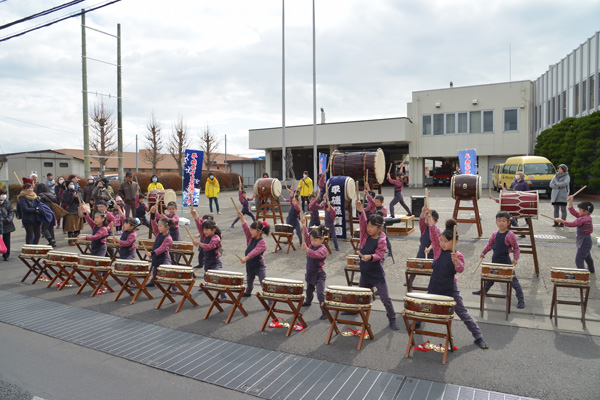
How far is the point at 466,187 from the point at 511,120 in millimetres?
21512

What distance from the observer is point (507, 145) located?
3019 centimetres

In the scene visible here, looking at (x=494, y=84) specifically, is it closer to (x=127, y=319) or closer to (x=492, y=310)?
(x=492, y=310)


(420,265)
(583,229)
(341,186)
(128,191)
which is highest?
(341,186)

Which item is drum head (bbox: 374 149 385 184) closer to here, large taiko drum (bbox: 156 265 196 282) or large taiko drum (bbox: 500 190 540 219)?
large taiko drum (bbox: 500 190 540 219)

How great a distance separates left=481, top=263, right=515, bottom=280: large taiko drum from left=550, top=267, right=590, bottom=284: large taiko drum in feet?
1.60

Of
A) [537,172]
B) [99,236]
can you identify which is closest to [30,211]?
[99,236]

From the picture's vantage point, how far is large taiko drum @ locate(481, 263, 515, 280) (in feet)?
19.9

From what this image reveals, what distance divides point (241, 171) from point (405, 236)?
37.0 m

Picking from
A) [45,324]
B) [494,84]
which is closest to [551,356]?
[45,324]

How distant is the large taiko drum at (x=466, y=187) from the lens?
457 inches

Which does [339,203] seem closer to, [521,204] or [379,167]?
[379,167]

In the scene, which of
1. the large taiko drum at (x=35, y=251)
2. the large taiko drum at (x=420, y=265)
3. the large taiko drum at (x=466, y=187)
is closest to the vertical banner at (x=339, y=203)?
the large taiko drum at (x=466, y=187)

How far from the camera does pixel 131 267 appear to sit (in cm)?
711

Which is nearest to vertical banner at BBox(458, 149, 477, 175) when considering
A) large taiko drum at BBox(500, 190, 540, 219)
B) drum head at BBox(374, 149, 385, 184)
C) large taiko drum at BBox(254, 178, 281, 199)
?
drum head at BBox(374, 149, 385, 184)
